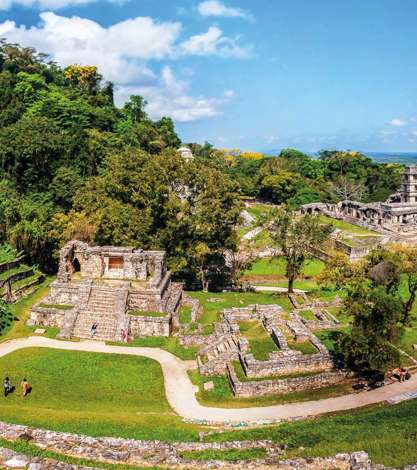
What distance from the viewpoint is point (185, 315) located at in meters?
30.1

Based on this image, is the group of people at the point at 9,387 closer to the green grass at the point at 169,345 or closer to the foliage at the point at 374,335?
the green grass at the point at 169,345

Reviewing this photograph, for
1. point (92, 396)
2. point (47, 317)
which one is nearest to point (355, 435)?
point (92, 396)

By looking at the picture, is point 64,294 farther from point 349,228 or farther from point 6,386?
point 349,228

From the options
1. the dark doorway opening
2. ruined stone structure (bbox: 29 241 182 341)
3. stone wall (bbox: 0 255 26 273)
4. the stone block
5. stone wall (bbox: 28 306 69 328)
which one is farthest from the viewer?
the dark doorway opening

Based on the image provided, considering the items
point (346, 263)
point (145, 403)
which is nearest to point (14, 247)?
point (145, 403)

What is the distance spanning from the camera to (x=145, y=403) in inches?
792

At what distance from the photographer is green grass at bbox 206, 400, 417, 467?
13789 millimetres

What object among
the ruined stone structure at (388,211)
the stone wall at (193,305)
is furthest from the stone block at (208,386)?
the ruined stone structure at (388,211)

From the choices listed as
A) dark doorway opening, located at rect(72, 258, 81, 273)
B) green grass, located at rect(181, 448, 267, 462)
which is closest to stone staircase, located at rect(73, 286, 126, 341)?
dark doorway opening, located at rect(72, 258, 81, 273)

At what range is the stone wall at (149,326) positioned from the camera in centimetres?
2664

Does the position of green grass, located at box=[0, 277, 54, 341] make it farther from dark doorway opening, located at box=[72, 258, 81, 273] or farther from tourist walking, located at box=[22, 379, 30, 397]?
tourist walking, located at box=[22, 379, 30, 397]

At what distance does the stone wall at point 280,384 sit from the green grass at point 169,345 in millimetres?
3687

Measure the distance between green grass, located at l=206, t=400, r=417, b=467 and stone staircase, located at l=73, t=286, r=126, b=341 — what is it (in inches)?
465

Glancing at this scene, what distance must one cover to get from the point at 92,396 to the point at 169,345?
6186mm
